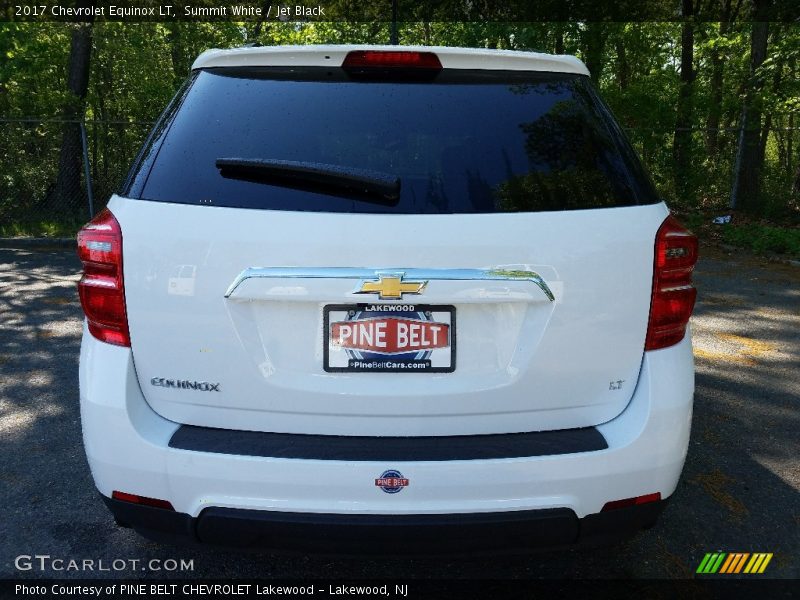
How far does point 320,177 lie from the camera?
2.00 m

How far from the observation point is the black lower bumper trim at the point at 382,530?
1.94 metres

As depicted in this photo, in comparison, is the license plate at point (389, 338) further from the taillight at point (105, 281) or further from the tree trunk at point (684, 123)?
the tree trunk at point (684, 123)

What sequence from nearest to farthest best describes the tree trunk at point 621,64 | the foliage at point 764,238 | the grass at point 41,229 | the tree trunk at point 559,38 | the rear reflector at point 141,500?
the rear reflector at point 141,500 < the foliage at point 764,238 < the grass at point 41,229 < the tree trunk at point 559,38 < the tree trunk at point 621,64

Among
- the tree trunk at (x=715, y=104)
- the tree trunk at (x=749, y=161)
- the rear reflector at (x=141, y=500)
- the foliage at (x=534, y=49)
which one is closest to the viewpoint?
the rear reflector at (x=141, y=500)

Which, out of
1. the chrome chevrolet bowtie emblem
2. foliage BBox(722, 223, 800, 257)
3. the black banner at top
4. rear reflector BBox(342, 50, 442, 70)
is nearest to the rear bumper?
the chrome chevrolet bowtie emblem

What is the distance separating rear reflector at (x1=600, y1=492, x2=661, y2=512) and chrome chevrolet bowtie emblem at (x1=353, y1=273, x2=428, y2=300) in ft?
2.73

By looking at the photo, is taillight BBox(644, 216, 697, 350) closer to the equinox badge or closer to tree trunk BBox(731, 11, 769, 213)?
the equinox badge

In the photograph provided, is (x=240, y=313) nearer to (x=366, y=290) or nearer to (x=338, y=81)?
(x=366, y=290)

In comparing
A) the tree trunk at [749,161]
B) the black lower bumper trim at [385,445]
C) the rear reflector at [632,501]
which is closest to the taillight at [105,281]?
the black lower bumper trim at [385,445]

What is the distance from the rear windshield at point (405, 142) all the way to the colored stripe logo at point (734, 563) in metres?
1.51

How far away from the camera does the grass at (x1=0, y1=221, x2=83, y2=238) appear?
11891mm

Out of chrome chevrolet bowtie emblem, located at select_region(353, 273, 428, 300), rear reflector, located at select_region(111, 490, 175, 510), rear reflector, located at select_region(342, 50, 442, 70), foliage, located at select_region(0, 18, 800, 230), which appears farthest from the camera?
foliage, located at select_region(0, 18, 800, 230)

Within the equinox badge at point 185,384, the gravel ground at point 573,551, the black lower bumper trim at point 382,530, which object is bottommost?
the gravel ground at point 573,551

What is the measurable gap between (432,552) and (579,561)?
103 centimetres
